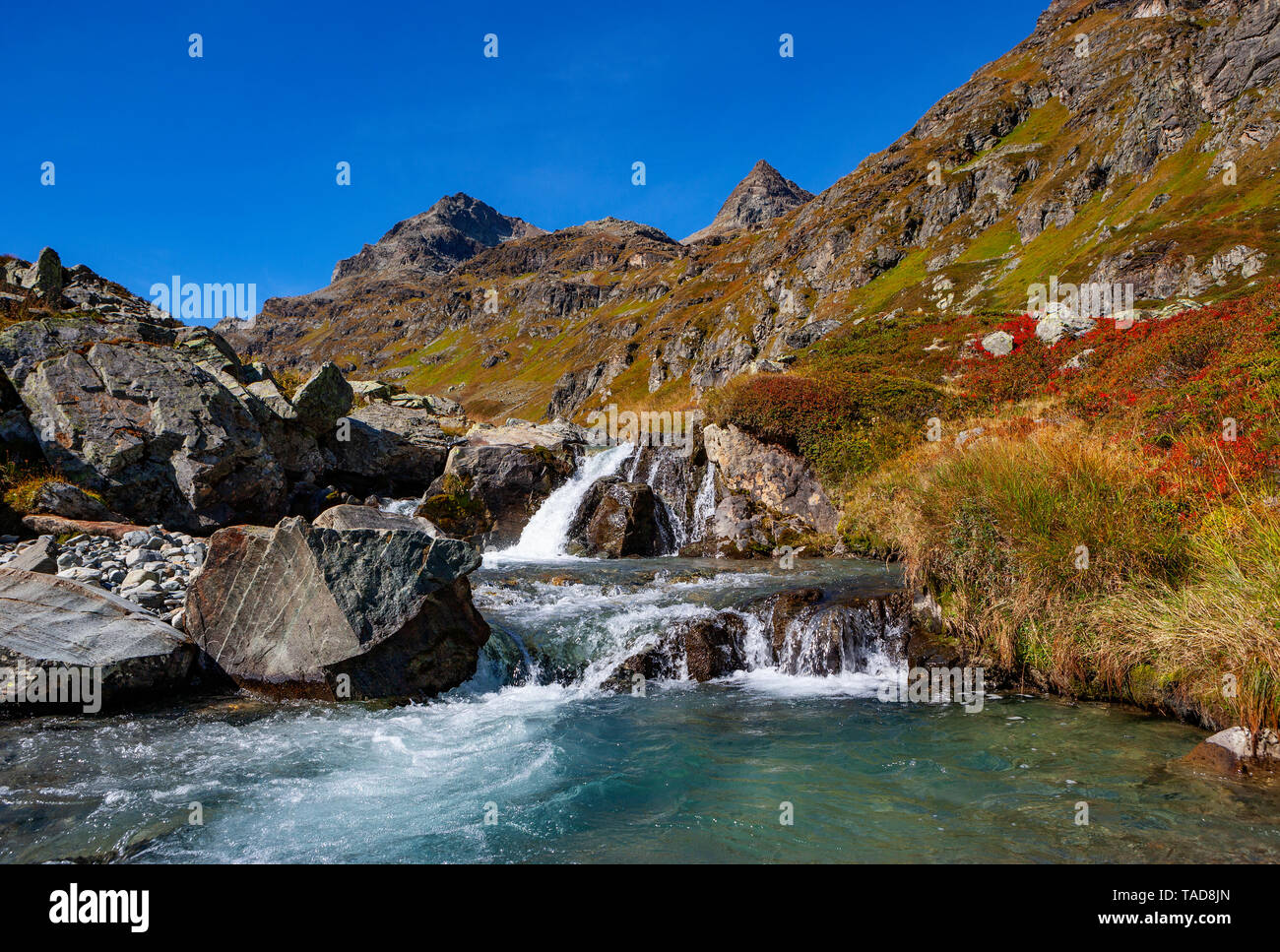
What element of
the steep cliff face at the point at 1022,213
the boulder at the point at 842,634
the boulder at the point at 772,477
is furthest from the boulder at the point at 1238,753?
the steep cliff face at the point at 1022,213

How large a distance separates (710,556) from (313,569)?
46.5ft

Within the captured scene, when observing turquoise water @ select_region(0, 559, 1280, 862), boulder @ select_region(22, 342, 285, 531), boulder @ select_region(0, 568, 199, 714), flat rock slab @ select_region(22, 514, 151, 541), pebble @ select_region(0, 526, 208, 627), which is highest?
boulder @ select_region(22, 342, 285, 531)

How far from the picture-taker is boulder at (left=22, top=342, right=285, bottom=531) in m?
16.6

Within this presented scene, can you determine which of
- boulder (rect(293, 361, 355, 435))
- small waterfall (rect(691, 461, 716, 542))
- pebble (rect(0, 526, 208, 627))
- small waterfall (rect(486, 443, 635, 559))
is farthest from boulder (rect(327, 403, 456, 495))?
pebble (rect(0, 526, 208, 627))

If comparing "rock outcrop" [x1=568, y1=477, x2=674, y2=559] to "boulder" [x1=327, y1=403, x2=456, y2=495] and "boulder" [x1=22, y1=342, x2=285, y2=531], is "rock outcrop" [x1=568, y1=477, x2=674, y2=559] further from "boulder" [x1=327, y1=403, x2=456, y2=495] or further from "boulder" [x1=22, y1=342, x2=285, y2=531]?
"boulder" [x1=22, y1=342, x2=285, y2=531]

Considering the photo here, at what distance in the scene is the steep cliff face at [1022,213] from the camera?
5188 centimetres

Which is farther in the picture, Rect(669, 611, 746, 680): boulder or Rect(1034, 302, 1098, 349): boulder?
Rect(1034, 302, 1098, 349): boulder

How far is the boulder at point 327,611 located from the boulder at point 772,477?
1529cm

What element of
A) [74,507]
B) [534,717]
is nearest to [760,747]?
[534,717]

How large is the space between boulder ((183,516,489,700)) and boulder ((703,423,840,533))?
1529cm

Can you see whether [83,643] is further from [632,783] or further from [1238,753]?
[1238,753]

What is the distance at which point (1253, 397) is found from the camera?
12930 mm

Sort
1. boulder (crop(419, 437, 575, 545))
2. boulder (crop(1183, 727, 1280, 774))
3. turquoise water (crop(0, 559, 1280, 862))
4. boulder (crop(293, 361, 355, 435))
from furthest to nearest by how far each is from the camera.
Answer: boulder (crop(419, 437, 575, 545)) < boulder (crop(293, 361, 355, 435)) < boulder (crop(1183, 727, 1280, 774)) < turquoise water (crop(0, 559, 1280, 862))

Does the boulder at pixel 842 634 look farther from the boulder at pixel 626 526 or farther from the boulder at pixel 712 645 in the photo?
the boulder at pixel 626 526
